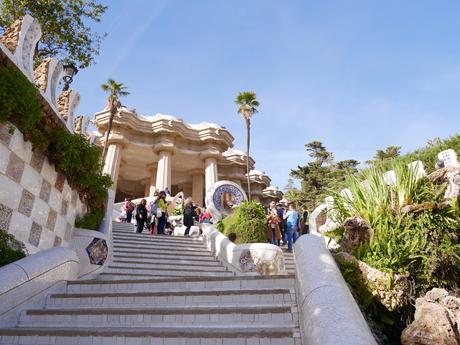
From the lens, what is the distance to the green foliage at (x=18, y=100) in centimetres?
597

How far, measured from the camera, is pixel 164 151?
102 feet

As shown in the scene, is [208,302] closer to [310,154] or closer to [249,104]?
[249,104]

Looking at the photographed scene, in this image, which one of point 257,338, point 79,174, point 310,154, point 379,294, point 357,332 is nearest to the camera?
point 357,332

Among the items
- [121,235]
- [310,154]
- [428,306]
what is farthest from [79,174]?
[310,154]

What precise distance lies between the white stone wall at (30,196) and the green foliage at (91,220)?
62 cm

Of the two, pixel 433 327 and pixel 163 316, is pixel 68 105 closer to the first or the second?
pixel 163 316

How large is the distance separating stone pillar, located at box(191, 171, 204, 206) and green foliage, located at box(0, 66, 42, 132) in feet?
89.8

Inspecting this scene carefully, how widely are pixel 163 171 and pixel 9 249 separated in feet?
81.4

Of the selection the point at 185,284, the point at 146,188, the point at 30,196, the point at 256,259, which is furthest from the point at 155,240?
the point at 146,188

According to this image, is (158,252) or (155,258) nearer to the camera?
(155,258)

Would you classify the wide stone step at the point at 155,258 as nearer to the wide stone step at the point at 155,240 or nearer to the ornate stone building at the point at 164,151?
the wide stone step at the point at 155,240

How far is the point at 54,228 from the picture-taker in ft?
24.4

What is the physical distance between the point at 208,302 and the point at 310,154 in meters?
47.4

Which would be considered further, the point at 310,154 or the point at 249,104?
the point at 310,154
